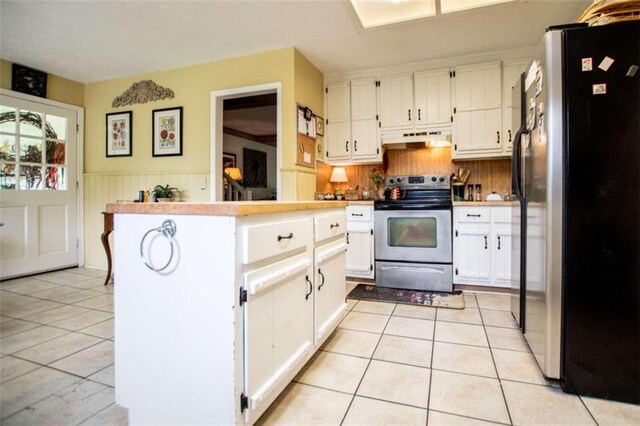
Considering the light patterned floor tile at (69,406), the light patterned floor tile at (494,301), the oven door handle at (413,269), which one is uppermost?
the oven door handle at (413,269)

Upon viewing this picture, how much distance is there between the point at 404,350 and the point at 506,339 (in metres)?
0.71

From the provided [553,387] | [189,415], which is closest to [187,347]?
[189,415]

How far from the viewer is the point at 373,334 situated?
225 cm

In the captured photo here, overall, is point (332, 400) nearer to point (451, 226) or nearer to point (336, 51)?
point (451, 226)

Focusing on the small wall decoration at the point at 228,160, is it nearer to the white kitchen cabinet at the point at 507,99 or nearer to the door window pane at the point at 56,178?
the door window pane at the point at 56,178

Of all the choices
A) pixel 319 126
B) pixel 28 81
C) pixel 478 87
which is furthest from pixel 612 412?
pixel 28 81

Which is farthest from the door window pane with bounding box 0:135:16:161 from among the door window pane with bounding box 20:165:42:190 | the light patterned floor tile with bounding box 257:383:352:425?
the light patterned floor tile with bounding box 257:383:352:425

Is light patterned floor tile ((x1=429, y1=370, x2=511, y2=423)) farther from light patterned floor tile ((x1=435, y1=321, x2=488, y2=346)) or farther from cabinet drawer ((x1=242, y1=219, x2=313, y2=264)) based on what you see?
cabinet drawer ((x1=242, y1=219, x2=313, y2=264))

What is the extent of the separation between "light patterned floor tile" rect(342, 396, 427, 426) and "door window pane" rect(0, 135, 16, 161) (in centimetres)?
442

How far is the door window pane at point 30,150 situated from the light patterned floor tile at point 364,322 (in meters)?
4.02

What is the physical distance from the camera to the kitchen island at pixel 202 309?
1126 mm

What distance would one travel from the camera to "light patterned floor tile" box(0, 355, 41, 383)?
1722 millimetres

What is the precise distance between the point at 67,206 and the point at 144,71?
6.44 feet

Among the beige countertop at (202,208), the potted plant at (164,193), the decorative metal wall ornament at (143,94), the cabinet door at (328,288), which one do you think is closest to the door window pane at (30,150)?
the decorative metal wall ornament at (143,94)
